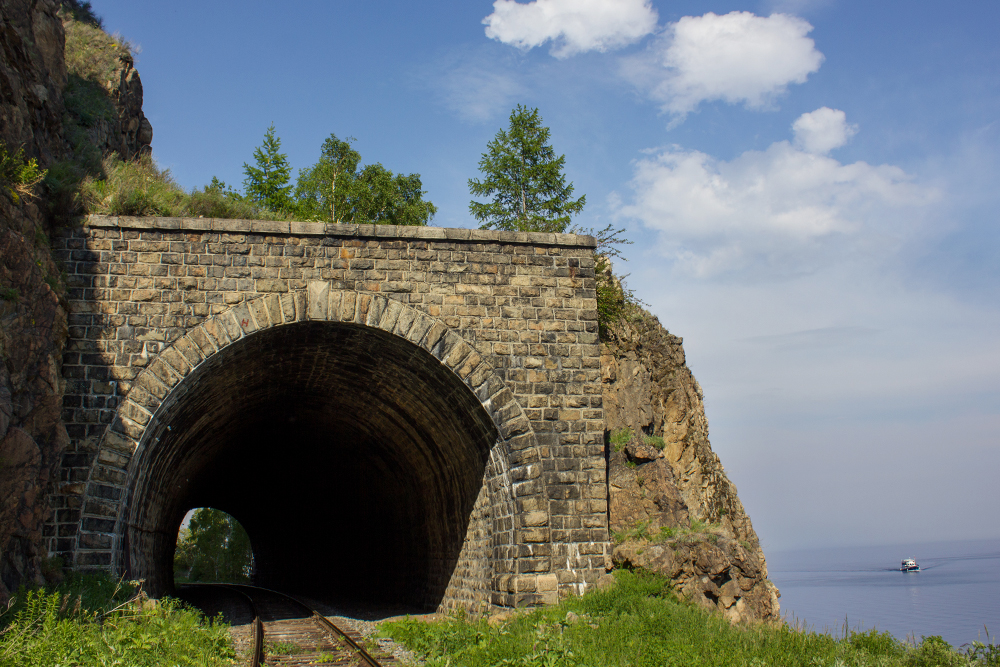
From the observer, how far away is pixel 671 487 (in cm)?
1259

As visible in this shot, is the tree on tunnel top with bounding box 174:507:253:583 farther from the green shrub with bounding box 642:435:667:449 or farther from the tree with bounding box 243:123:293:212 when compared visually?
the green shrub with bounding box 642:435:667:449

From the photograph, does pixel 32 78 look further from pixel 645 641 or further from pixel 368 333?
pixel 645 641

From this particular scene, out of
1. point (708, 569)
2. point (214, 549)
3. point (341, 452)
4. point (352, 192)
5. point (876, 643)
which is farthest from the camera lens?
point (214, 549)

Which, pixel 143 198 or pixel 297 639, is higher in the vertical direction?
pixel 143 198

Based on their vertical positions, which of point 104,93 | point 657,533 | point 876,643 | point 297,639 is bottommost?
point 297,639

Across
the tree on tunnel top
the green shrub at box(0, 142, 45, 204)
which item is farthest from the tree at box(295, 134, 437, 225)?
the tree on tunnel top

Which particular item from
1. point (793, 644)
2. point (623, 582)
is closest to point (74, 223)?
point (623, 582)

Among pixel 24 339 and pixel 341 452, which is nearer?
pixel 24 339

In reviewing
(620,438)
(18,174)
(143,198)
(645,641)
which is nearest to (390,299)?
(143,198)

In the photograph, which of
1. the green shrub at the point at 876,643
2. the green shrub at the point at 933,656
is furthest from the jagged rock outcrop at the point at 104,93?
the green shrub at the point at 933,656

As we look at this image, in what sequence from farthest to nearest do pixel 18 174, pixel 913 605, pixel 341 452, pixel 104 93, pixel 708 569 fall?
1. pixel 913 605
2. pixel 341 452
3. pixel 104 93
4. pixel 708 569
5. pixel 18 174

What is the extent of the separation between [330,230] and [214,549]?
189 ft

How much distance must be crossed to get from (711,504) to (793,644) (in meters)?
8.01

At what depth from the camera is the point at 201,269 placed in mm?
11156
